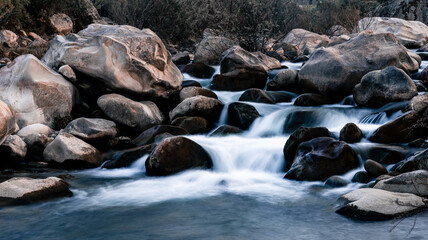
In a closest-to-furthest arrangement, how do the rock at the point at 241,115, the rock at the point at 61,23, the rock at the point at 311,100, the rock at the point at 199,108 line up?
the rock at the point at 241,115, the rock at the point at 199,108, the rock at the point at 311,100, the rock at the point at 61,23

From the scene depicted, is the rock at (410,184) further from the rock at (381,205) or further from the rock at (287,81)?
the rock at (287,81)

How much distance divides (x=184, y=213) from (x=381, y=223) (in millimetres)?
2246

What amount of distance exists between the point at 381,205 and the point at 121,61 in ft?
22.3

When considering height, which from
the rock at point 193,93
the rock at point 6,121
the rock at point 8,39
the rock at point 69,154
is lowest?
the rock at point 69,154

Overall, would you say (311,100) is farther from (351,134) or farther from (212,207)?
(212,207)

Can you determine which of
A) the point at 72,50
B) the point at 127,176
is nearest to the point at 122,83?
the point at 72,50

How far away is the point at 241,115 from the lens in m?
9.80

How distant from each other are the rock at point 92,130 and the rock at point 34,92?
1039mm

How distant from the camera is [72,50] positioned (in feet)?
33.6

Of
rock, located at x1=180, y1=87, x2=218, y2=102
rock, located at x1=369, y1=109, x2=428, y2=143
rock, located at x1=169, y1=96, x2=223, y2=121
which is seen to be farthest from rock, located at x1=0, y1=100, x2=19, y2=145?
rock, located at x1=369, y1=109, x2=428, y2=143

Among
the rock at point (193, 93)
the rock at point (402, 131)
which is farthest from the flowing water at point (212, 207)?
the rock at point (193, 93)

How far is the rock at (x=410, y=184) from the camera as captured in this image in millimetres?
5309

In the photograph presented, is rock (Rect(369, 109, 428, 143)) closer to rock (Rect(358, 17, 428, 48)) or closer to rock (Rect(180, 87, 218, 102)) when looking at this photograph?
rock (Rect(180, 87, 218, 102))

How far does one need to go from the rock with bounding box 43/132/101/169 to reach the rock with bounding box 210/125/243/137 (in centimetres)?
245
